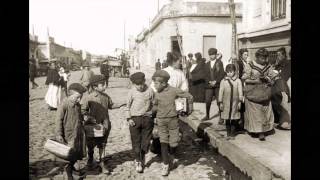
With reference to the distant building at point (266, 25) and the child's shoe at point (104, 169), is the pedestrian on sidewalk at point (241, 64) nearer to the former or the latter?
the child's shoe at point (104, 169)

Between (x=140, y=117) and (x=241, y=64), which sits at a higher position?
(x=241, y=64)

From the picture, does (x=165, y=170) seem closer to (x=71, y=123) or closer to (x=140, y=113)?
(x=140, y=113)

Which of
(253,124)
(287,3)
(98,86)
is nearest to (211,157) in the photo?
(253,124)

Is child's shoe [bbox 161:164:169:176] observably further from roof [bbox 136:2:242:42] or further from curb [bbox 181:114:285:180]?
roof [bbox 136:2:242:42]

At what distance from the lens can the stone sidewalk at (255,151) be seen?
5.21 metres

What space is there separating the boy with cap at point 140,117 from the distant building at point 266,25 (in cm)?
949

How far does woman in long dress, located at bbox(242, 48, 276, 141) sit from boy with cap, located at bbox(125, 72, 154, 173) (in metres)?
2.27

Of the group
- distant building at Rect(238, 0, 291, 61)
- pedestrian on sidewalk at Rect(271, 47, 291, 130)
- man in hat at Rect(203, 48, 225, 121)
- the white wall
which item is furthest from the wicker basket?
the white wall

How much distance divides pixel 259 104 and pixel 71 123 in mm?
3642

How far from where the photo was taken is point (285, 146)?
6.57 metres

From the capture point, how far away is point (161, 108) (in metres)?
5.85

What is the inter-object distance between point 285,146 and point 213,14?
20.2 metres

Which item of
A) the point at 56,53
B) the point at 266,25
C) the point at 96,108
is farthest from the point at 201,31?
the point at 56,53
